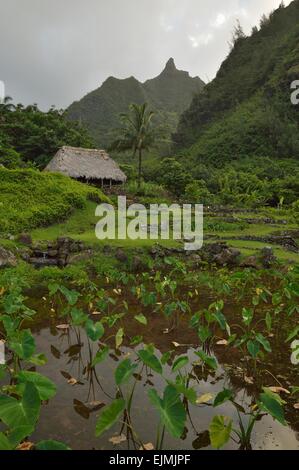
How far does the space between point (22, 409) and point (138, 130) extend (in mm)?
32057

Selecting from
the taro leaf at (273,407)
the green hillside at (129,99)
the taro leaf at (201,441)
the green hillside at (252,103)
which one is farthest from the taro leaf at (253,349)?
the green hillside at (129,99)

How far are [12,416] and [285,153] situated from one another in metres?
47.6

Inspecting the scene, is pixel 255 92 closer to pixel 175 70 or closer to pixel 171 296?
pixel 171 296

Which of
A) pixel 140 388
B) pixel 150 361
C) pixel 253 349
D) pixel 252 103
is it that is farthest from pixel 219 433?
pixel 252 103

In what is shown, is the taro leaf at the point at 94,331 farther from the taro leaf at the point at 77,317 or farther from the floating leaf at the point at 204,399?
the floating leaf at the point at 204,399

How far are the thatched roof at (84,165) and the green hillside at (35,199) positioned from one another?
22.1 ft

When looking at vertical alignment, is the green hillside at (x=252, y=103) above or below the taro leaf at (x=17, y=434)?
above

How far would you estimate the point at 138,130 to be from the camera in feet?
112

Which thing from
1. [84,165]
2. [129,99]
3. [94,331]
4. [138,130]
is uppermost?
[129,99]

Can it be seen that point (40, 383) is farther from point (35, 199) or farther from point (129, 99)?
point (129, 99)

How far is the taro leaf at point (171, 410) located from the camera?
3.77 meters
